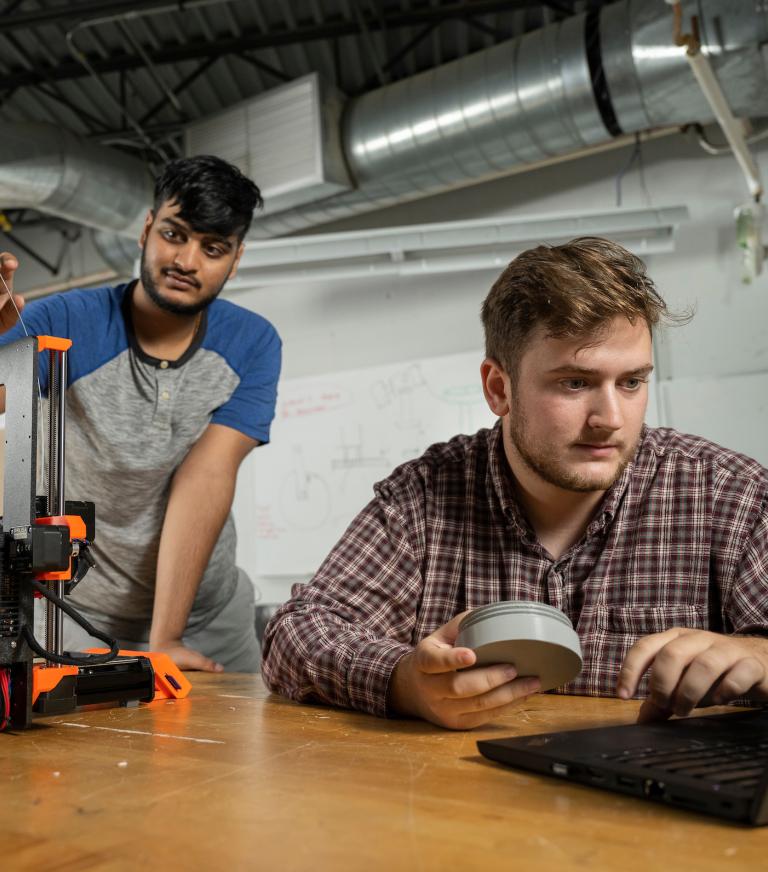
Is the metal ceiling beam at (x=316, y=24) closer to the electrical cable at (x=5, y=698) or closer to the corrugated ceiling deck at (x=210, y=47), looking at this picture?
the corrugated ceiling deck at (x=210, y=47)

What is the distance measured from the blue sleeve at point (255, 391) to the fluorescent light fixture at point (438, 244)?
7.18 ft

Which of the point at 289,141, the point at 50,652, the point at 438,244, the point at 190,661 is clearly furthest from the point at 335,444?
the point at 50,652

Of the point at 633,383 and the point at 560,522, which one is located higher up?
the point at 633,383

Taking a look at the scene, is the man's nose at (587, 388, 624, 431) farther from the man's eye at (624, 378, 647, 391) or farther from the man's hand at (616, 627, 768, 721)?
the man's hand at (616, 627, 768, 721)

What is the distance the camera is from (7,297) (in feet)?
4.20

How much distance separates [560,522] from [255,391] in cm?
91

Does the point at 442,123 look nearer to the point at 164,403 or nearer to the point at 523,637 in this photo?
the point at 164,403

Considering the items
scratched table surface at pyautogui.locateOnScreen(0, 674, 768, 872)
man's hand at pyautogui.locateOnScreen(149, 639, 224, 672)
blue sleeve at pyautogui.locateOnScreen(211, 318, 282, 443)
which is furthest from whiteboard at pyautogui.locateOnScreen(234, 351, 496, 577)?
scratched table surface at pyautogui.locateOnScreen(0, 674, 768, 872)

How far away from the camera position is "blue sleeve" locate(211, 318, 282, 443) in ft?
6.42

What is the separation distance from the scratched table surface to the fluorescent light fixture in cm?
321

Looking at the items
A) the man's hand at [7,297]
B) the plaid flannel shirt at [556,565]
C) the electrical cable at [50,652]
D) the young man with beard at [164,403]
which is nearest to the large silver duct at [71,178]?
the young man with beard at [164,403]

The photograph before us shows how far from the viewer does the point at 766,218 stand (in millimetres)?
3766

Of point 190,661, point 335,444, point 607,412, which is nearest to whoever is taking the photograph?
point 607,412

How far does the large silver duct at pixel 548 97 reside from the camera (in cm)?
290
